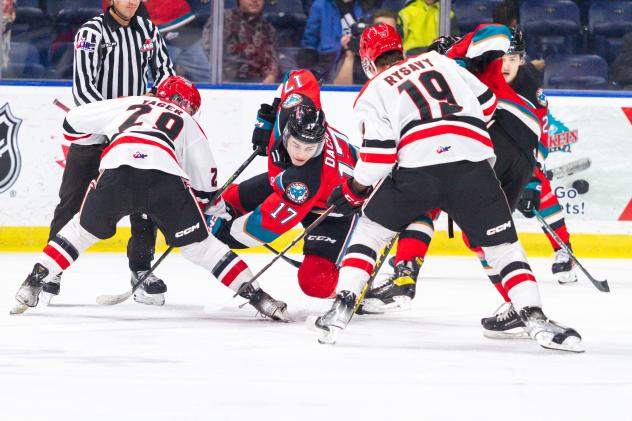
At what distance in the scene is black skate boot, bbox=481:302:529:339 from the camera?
316 cm

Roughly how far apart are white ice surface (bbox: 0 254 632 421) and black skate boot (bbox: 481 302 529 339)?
44 mm

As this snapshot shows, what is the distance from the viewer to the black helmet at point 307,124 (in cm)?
337

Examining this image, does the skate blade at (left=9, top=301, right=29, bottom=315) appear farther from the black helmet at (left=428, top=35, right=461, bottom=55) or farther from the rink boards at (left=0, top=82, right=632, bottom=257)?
the rink boards at (left=0, top=82, right=632, bottom=257)

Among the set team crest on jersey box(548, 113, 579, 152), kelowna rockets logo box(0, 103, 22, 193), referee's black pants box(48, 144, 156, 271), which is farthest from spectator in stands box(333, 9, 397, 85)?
referee's black pants box(48, 144, 156, 271)

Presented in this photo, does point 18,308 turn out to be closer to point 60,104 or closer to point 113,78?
point 113,78

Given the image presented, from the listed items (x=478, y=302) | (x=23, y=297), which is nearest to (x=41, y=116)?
(x=23, y=297)

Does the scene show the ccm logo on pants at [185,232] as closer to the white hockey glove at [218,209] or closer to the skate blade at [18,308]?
the white hockey glove at [218,209]

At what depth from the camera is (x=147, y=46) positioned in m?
4.20

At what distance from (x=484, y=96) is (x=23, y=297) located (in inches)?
58.5

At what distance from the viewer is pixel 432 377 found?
8.58 feet

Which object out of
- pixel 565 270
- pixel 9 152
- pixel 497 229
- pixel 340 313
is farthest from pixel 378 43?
pixel 9 152

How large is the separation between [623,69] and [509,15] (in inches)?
24.0

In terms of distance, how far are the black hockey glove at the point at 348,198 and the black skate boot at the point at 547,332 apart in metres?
0.52

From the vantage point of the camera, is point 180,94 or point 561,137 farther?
point 561,137
